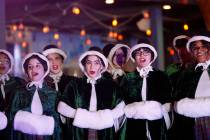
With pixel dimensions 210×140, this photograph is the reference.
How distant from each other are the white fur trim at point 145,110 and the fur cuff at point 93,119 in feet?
0.77

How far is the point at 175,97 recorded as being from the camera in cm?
431

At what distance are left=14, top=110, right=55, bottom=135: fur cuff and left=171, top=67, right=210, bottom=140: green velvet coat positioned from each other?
4.59 feet

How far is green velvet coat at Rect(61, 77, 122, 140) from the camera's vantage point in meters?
4.18

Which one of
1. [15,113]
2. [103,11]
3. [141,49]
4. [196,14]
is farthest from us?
[196,14]

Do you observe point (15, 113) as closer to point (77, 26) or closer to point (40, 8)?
point (40, 8)

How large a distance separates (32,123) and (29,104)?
0.21 m

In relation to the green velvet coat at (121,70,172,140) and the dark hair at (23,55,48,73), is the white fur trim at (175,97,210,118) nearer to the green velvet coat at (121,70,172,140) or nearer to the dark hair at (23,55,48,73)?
the green velvet coat at (121,70,172,140)

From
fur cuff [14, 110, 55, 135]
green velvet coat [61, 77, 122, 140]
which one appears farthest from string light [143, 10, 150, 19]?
fur cuff [14, 110, 55, 135]

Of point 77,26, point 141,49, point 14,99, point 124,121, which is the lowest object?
point 124,121

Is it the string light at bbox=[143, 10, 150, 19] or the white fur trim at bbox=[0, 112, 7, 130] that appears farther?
the string light at bbox=[143, 10, 150, 19]

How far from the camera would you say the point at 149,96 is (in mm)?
4254

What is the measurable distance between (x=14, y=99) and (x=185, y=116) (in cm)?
181

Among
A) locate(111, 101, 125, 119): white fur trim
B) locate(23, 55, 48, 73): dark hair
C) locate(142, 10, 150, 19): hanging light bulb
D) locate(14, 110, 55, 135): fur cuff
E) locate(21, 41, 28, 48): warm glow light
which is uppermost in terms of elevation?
locate(142, 10, 150, 19): hanging light bulb

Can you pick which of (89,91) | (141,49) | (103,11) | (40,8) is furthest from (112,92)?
(103,11)
